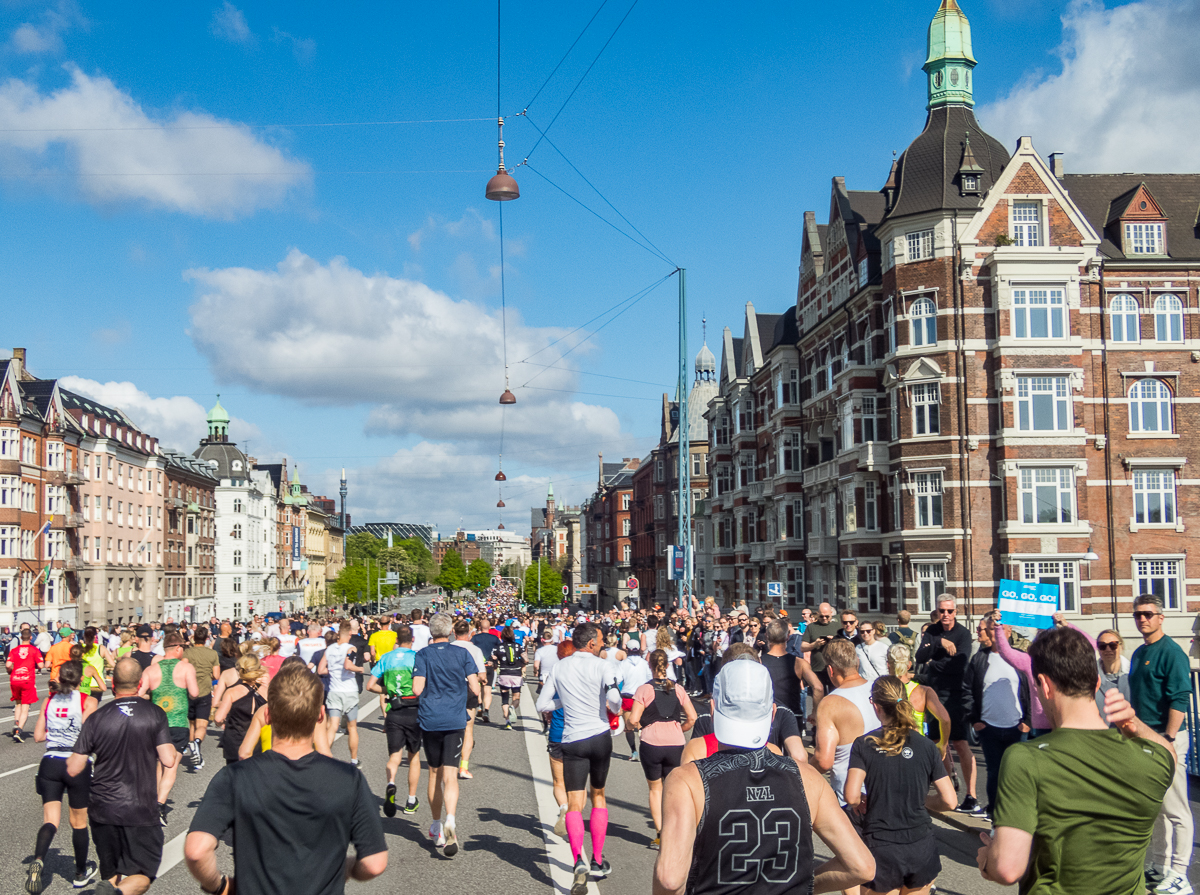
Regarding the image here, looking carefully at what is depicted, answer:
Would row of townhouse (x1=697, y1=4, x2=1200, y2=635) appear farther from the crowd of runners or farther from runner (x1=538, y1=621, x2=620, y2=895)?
runner (x1=538, y1=621, x2=620, y2=895)

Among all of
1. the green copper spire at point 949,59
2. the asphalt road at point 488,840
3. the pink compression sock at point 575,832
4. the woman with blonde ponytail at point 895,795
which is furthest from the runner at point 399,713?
the green copper spire at point 949,59

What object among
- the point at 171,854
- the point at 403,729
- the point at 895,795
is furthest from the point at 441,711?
the point at 895,795

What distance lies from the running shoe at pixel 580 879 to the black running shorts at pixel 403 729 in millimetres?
3174

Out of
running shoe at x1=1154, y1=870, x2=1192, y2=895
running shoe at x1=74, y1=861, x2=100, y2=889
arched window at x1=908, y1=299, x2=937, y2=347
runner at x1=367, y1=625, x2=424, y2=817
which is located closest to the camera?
running shoe at x1=1154, y1=870, x2=1192, y2=895

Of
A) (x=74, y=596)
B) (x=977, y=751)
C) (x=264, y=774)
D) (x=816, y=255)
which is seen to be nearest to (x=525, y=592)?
(x=74, y=596)

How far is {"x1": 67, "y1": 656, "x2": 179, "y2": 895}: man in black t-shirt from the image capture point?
279 inches

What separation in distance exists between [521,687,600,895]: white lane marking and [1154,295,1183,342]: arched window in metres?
23.9

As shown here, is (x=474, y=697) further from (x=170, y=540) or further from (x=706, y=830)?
(x=170, y=540)

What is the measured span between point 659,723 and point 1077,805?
565cm

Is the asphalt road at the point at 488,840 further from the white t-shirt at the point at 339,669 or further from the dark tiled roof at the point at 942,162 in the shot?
the dark tiled roof at the point at 942,162

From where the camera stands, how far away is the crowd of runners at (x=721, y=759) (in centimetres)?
377

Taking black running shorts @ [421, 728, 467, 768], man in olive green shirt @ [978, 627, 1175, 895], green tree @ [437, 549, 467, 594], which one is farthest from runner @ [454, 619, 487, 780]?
green tree @ [437, 549, 467, 594]

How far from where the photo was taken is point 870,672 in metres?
12.5

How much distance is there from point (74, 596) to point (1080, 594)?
175 feet
